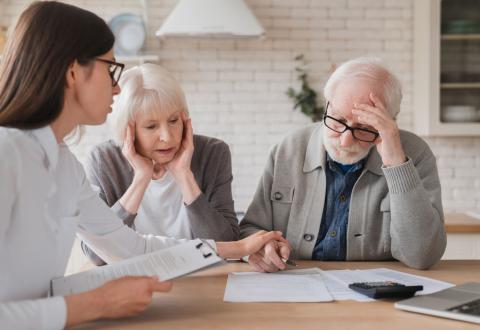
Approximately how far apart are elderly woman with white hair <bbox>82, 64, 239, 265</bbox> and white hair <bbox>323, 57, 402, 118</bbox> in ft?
1.68

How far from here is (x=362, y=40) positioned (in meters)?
4.51

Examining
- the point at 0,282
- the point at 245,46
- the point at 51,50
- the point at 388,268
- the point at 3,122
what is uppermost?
the point at 245,46

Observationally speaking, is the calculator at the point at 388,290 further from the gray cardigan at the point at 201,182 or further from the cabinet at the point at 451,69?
the cabinet at the point at 451,69

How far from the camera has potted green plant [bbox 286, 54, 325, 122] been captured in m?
4.42

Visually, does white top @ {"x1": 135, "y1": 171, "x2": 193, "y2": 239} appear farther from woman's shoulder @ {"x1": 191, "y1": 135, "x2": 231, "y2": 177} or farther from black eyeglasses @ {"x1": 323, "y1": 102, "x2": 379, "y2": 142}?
black eyeglasses @ {"x1": 323, "y1": 102, "x2": 379, "y2": 142}

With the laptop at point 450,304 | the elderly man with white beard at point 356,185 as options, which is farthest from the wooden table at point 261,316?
the elderly man with white beard at point 356,185

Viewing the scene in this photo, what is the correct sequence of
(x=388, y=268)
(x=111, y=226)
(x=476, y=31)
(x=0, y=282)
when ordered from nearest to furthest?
(x=0, y=282) → (x=111, y=226) → (x=388, y=268) → (x=476, y=31)

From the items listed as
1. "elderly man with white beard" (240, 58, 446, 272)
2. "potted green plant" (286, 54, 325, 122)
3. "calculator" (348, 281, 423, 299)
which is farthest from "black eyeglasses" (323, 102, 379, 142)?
"potted green plant" (286, 54, 325, 122)

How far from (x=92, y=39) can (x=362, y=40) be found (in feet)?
10.9

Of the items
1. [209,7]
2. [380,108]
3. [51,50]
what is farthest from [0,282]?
[209,7]

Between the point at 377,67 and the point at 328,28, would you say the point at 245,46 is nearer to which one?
the point at 328,28

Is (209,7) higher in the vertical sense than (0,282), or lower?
higher

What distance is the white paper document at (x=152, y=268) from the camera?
4.83 ft

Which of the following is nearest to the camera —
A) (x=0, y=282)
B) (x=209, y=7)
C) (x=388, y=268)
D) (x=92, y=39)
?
(x=0, y=282)
